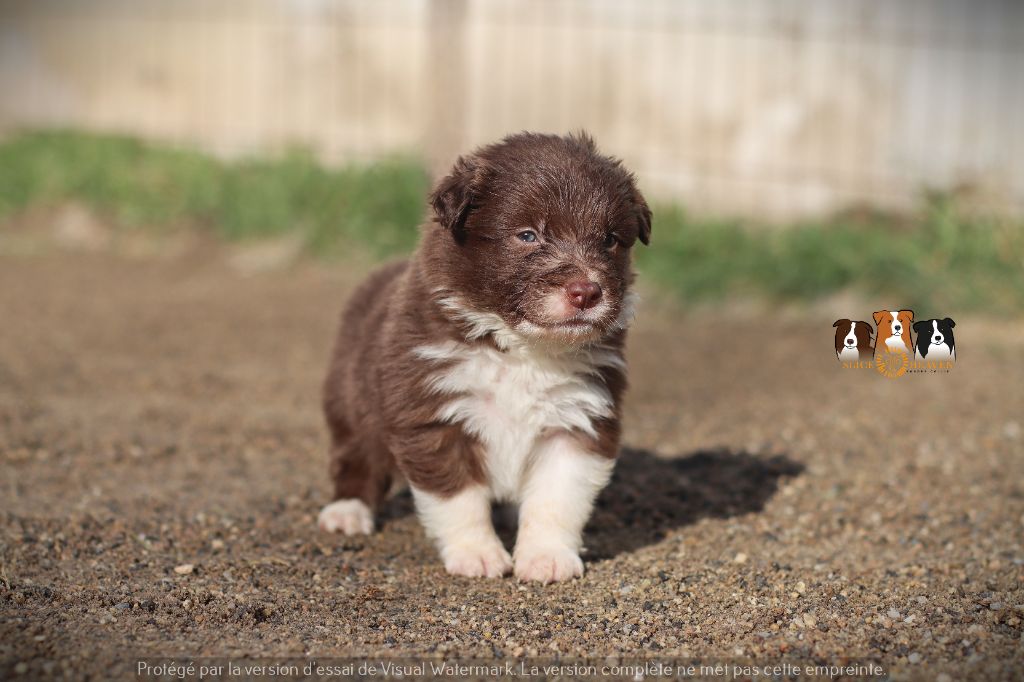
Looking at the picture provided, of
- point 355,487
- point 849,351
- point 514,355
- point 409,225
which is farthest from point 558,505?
point 409,225

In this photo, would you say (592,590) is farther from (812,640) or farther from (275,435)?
(275,435)

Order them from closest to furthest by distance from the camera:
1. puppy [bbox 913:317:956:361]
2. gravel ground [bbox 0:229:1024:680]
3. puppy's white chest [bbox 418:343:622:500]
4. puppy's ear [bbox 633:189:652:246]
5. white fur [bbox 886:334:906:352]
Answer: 1. gravel ground [bbox 0:229:1024:680]
2. puppy's white chest [bbox 418:343:622:500]
3. puppy's ear [bbox 633:189:652:246]
4. puppy [bbox 913:317:956:361]
5. white fur [bbox 886:334:906:352]

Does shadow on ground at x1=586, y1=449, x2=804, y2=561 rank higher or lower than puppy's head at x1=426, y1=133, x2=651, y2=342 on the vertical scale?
lower

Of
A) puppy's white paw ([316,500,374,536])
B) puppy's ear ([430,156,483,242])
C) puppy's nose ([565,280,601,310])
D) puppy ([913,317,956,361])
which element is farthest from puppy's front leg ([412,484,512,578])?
→ puppy ([913,317,956,361])

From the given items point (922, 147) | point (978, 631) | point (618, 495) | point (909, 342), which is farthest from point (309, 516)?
point (922, 147)

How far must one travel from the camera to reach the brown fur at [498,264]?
4332mm

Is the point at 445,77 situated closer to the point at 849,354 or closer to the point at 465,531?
the point at 849,354

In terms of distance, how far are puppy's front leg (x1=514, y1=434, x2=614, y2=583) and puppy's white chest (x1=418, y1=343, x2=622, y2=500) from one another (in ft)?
0.31

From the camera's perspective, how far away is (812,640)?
153 inches

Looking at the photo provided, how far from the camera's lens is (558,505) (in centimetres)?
457

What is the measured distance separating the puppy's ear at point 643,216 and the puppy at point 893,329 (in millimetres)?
4271

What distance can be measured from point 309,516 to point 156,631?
1.63 metres

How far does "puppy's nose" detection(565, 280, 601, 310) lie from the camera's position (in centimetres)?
416

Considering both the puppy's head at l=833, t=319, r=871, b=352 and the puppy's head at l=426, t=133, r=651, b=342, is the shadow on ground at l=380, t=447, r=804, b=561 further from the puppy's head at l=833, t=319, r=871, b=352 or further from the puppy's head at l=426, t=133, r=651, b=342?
the puppy's head at l=833, t=319, r=871, b=352
